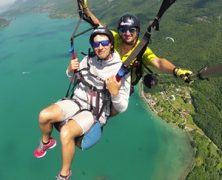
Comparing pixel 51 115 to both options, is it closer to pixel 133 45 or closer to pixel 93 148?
pixel 133 45

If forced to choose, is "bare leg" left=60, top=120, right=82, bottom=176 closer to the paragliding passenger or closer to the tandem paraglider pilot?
the tandem paraglider pilot

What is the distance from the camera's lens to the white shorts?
147 inches

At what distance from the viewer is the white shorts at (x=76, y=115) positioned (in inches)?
147

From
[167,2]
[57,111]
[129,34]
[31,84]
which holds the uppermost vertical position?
[167,2]

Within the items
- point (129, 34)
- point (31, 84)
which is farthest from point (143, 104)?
point (129, 34)

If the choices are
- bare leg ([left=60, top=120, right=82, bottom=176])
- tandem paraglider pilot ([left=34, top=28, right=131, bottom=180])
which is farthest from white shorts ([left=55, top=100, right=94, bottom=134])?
bare leg ([left=60, top=120, right=82, bottom=176])

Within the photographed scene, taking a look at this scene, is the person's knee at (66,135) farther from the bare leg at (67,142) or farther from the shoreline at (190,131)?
the shoreline at (190,131)

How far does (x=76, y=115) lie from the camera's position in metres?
3.82

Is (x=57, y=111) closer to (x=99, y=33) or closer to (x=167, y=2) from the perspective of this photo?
(x=99, y=33)

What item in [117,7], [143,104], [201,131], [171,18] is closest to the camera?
[201,131]

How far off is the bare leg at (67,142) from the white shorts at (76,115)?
13cm

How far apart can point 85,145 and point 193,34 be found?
88243mm

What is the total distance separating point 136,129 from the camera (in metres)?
50.1

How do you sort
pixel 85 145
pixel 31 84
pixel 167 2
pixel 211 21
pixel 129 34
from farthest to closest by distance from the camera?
pixel 211 21, pixel 31 84, pixel 129 34, pixel 85 145, pixel 167 2
